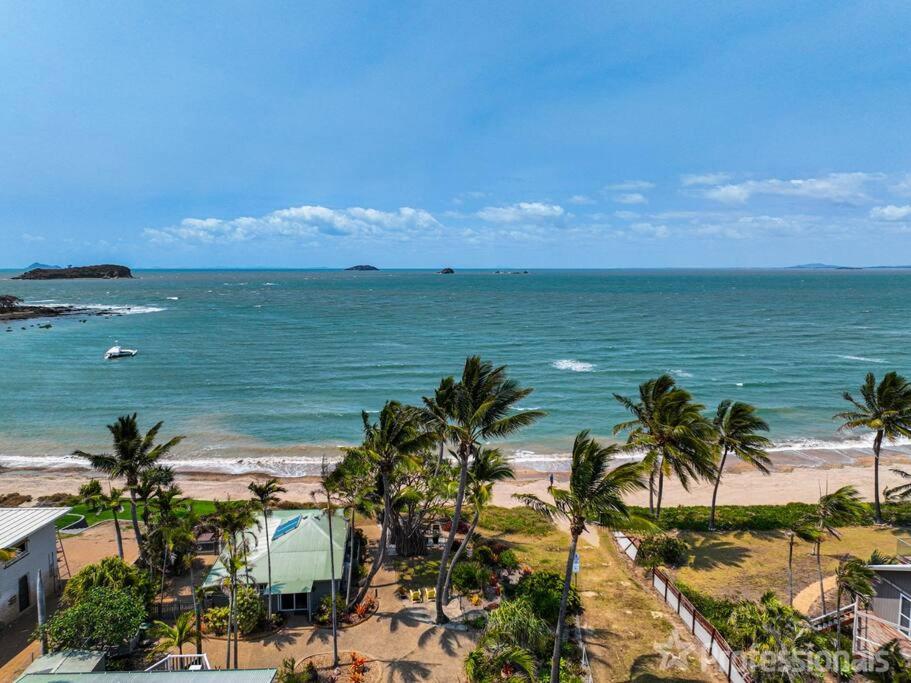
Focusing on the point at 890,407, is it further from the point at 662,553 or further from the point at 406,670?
the point at 406,670

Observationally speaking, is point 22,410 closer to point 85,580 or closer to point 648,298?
point 85,580

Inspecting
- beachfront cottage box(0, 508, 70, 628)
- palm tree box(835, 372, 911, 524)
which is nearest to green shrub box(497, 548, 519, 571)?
beachfront cottage box(0, 508, 70, 628)

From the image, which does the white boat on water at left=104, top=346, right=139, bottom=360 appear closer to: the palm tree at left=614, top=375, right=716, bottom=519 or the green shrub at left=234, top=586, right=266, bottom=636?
the green shrub at left=234, top=586, right=266, bottom=636

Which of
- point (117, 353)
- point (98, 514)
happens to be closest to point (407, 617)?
point (98, 514)

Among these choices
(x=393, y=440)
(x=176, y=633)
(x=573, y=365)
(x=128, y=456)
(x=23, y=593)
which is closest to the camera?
(x=176, y=633)

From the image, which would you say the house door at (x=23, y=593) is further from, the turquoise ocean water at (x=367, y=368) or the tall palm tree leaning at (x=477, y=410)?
the turquoise ocean water at (x=367, y=368)

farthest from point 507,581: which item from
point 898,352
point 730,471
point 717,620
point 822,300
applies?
point 822,300
